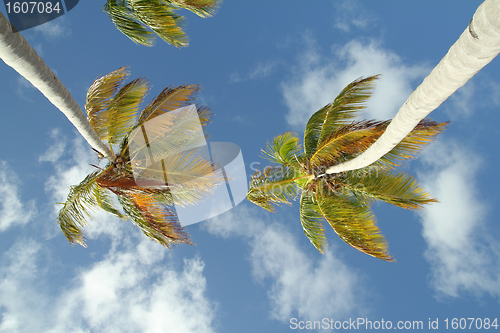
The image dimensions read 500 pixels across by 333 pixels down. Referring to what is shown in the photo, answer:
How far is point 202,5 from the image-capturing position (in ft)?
15.2

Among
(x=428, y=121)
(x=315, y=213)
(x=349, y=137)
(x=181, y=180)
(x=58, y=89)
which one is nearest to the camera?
(x=58, y=89)

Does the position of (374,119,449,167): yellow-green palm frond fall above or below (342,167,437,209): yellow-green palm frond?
above

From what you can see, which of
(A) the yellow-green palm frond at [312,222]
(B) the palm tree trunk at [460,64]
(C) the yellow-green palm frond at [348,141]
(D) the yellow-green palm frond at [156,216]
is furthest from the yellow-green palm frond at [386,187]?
(D) the yellow-green palm frond at [156,216]

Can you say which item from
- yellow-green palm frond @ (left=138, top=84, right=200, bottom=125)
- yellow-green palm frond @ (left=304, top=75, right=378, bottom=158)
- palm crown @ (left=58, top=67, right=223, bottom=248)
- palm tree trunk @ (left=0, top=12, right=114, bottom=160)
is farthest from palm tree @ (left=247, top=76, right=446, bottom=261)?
palm tree trunk @ (left=0, top=12, right=114, bottom=160)

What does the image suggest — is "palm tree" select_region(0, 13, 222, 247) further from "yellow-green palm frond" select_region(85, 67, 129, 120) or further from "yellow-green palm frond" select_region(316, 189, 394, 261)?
"yellow-green palm frond" select_region(316, 189, 394, 261)

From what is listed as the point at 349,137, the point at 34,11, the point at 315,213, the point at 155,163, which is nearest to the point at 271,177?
the point at 315,213

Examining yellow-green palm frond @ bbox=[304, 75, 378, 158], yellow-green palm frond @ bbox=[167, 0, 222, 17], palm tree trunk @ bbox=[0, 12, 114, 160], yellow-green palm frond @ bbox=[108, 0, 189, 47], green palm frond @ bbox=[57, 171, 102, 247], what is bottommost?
green palm frond @ bbox=[57, 171, 102, 247]

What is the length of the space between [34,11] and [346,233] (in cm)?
740

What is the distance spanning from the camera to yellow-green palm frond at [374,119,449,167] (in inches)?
202

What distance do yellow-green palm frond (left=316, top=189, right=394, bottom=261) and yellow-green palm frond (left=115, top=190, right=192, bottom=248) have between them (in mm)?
3386

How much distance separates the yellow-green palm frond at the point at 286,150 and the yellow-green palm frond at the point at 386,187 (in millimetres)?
1377

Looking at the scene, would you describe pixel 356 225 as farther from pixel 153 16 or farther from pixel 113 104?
pixel 113 104

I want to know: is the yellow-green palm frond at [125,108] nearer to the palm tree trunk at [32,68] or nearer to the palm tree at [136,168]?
the palm tree at [136,168]

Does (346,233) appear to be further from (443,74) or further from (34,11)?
(34,11)
